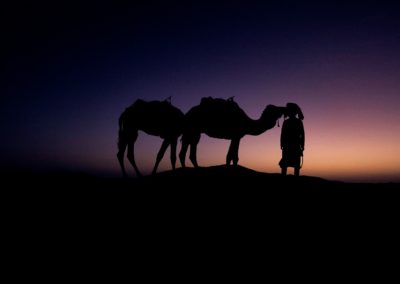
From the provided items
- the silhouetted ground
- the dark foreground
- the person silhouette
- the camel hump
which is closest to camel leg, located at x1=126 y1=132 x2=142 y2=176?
the camel hump

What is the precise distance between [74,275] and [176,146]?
24.3ft

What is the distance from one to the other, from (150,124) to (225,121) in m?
2.66

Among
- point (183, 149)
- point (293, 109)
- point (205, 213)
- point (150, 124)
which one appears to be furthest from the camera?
point (183, 149)

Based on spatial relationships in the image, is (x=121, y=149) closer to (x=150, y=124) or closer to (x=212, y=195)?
(x=150, y=124)

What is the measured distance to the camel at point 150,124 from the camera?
10.3m

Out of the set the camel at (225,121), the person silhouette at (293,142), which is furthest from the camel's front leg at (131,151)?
the person silhouette at (293,142)

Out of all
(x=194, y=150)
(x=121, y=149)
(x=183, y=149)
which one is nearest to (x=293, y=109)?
(x=194, y=150)

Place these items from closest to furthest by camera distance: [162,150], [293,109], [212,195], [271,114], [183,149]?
[212,195] → [293,109] → [271,114] → [162,150] → [183,149]

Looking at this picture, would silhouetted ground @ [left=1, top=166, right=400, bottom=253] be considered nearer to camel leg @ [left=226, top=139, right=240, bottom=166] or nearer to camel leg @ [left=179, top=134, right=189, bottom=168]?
camel leg @ [left=226, top=139, right=240, bottom=166]

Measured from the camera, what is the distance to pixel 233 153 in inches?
379

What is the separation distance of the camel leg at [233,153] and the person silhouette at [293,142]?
4.86ft

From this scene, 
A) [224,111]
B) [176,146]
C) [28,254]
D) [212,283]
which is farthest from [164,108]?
[212,283]

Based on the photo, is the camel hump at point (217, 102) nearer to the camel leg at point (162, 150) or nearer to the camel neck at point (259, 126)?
the camel neck at point (259, 126)

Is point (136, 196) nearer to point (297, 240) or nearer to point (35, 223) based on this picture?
point (35, 223)
